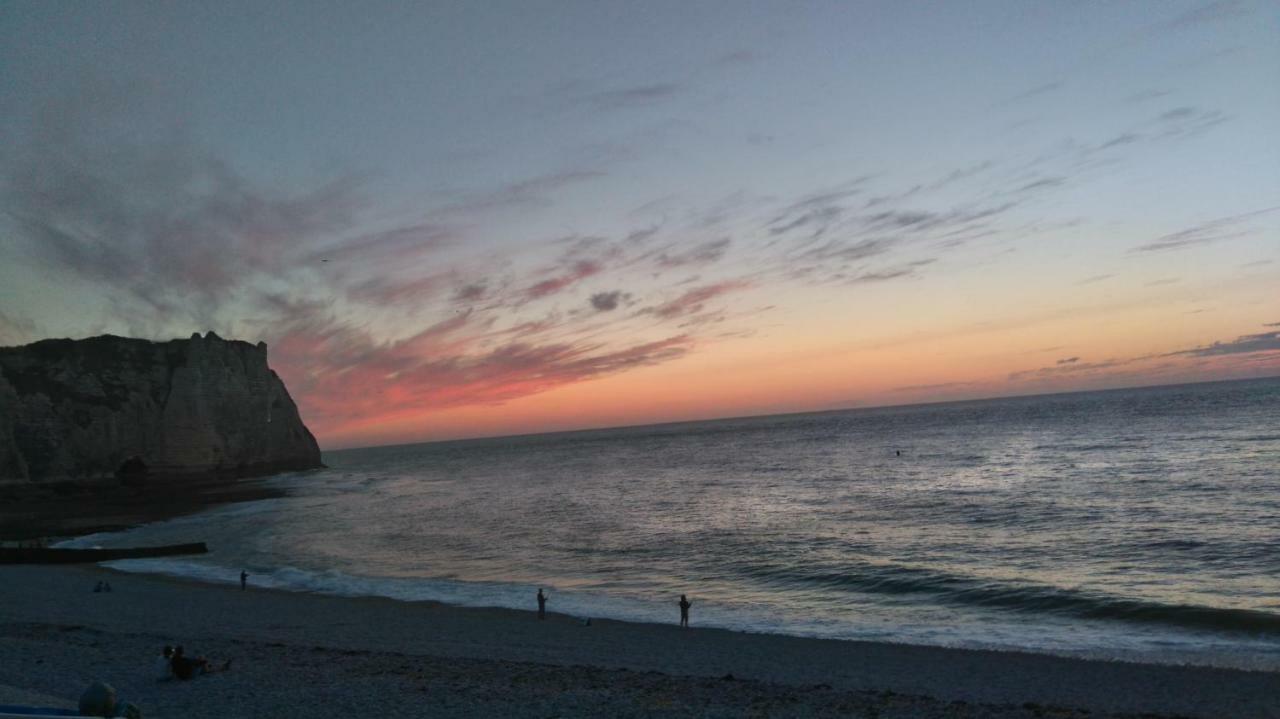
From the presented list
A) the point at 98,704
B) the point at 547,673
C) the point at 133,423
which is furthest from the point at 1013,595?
the point at 133,423

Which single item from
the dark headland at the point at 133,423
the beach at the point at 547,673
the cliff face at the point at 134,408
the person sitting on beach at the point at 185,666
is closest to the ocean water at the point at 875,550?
the beach at the point at 547,673

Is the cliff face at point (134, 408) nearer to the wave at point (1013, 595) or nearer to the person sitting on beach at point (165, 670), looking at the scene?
the person sitting on beach at point (165, 670)

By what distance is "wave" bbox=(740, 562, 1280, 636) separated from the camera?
59.1 ft

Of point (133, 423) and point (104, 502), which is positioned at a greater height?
point (133, 423)

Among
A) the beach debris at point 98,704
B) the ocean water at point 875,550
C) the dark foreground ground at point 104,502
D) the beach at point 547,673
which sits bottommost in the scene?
the ocean water at point 875,550

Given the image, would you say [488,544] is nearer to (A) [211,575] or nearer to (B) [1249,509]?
(A) [211,575]

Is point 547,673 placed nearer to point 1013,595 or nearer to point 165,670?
point 165,670

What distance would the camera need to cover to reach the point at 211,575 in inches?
1200

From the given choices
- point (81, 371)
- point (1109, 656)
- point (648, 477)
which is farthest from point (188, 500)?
Answer: point (1109, 656)

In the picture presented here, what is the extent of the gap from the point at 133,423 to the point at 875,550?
92.7 meters

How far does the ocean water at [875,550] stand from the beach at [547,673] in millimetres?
1775

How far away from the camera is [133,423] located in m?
88.0

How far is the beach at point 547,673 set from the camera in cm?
1221

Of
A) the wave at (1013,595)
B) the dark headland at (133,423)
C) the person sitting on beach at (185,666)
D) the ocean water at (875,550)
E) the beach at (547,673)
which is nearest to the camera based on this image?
the beach at (547,673)
